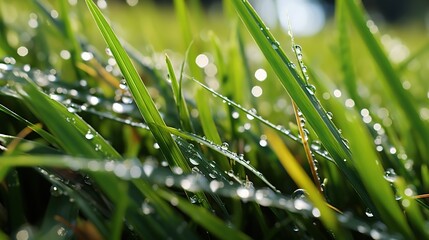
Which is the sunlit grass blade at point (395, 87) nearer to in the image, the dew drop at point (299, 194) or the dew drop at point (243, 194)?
the dew drop at point (299, 194)

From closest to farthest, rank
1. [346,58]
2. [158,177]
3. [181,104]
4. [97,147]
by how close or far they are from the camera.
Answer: [158,177], [97,147], [181,104], [346,58]

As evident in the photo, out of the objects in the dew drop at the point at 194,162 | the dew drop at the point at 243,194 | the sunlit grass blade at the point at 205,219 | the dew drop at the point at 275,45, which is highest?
the dew drop at the point at 275,45

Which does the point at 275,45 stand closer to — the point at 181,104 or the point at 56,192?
the point at 181,104

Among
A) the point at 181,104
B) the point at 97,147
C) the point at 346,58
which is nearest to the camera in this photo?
the point at 97,147

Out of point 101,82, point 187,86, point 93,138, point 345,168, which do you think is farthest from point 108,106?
point 187,86

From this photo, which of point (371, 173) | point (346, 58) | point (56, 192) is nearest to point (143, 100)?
point (56, 192)

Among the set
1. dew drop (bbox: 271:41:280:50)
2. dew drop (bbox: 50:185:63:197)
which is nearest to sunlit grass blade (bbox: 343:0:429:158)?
dew drop (bbox: 271:41:280:50)

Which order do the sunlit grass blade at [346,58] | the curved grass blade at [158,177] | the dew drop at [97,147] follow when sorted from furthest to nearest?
1. the sunlit grass blade at [346,58]
2. the dew drop at [97,147]
3. the curved grass blade at [158,177]

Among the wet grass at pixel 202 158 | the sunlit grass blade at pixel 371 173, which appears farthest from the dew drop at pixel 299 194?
the sunlit grass blade at pixel 371 173

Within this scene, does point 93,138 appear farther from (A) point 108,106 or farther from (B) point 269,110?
(B) point 269,110
